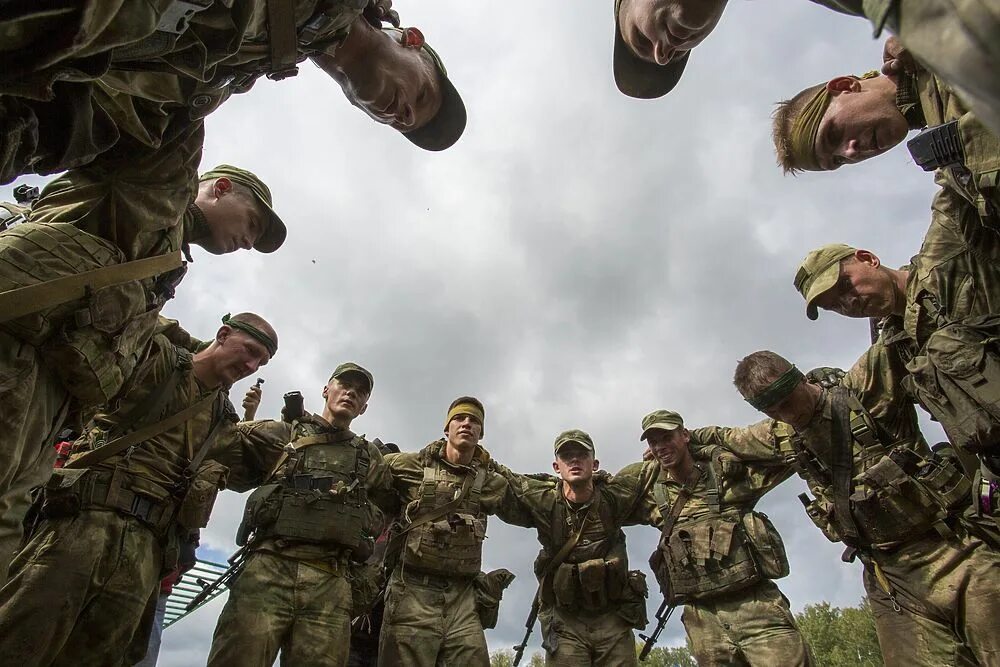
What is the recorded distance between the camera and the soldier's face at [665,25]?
2985mm

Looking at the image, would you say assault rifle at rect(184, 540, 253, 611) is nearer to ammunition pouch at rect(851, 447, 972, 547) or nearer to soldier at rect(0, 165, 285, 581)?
soldier at rect(0, 165, 285, 581)

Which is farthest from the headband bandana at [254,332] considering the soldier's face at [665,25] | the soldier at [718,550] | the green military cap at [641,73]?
the soldier at [718,550]

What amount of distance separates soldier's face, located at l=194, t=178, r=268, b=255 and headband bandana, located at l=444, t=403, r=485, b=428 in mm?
3127

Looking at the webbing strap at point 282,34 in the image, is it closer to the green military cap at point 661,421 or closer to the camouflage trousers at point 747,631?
the green military cap at point 661,421

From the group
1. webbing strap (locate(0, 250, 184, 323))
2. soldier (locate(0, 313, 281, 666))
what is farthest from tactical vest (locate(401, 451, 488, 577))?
webbing strap (locate(0, 250, 184, 323))

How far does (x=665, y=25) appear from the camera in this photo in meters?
3.16

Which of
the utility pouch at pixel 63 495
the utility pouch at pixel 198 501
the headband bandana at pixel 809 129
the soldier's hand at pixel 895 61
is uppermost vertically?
the headband bandana at pixel 809 129

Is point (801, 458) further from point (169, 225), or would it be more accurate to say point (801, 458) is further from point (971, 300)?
point (169, 225)

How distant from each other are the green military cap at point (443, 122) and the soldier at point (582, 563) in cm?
408

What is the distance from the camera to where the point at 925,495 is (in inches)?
179

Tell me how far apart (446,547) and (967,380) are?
4.50 m

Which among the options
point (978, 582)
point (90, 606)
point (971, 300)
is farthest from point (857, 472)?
point (90, 606)

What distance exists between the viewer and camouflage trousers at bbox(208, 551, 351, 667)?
465 centimetres

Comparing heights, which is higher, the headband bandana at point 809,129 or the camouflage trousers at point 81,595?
the headband bandana at point 809,129
